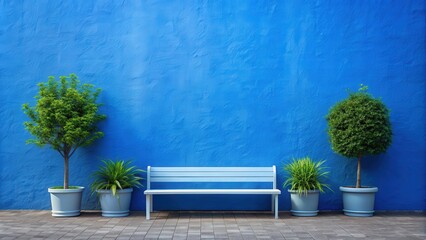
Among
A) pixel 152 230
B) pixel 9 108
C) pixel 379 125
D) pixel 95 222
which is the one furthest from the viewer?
pixel 9 108

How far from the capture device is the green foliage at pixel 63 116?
7582 mm

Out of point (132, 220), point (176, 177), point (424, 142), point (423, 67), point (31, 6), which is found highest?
point (31, 6)

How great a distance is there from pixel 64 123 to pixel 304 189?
3667 mm

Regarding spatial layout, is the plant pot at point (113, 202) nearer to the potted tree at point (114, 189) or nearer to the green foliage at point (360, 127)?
the potted tree at point (114, 189)

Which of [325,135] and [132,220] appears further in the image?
[325,135]

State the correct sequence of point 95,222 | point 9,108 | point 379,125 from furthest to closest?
point 9,108 < point 379,125 < point 95,222

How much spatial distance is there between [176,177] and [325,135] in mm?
→ 2462

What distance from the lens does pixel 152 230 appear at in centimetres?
649

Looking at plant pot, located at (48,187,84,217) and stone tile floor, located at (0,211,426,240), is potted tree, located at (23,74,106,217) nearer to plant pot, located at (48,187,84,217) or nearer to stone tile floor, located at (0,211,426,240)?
plant pot, located at (48,187,84,217)

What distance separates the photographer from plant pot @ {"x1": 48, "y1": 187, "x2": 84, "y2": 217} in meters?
7.62

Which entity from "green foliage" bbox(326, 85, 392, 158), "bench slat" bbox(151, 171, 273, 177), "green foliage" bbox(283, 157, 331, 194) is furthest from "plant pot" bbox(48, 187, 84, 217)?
"green foliage" bbox(326, 85, 392, 158)

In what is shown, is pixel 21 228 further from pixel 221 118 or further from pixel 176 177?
pixel 221 118

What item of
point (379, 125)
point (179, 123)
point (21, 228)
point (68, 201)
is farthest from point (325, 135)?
point (21, 228)

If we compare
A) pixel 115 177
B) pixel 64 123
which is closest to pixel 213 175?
pixel 115 177
